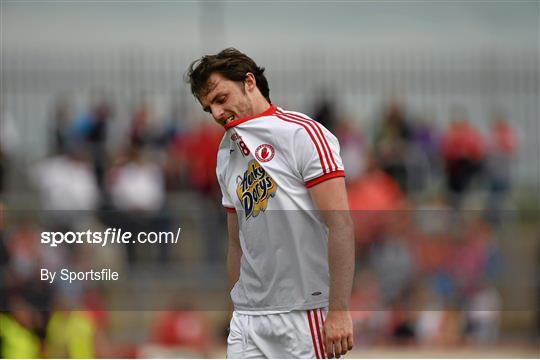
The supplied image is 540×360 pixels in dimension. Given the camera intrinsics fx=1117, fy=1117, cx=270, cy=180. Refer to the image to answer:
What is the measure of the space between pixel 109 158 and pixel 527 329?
16.8 ft

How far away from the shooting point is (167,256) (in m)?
12.1

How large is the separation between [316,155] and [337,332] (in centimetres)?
67

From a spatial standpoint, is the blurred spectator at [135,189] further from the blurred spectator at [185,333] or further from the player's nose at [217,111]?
the player's nose at [217,111]

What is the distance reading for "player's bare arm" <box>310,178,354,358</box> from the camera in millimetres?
4172

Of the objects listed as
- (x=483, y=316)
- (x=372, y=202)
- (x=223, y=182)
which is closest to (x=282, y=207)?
(x=223, y=182)

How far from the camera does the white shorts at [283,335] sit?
4375 millimetres

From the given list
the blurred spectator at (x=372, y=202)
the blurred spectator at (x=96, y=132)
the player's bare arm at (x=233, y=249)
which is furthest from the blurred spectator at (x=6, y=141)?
the player's bare arm at (x=233, y=249)

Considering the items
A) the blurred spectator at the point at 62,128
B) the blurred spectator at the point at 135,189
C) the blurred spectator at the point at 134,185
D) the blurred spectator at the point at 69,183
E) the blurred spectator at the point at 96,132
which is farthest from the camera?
the blurred spectator at the point at 62,128

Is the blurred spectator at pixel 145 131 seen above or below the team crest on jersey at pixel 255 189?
below

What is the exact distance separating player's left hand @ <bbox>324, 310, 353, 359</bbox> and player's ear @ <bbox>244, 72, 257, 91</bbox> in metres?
0.94

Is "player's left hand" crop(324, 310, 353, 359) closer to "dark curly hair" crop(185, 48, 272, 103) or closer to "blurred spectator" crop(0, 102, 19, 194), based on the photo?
"dark curly hair" crop(185, 48, 272, 103)

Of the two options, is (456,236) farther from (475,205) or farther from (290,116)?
(290,116)

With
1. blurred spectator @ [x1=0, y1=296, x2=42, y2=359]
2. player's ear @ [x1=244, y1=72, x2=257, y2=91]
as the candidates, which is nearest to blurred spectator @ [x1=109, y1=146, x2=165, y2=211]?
blurred spectator @ [x1=0, y1=296, x2=42, y2=359]

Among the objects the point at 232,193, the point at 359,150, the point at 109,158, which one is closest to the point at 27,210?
the point at 109,158
